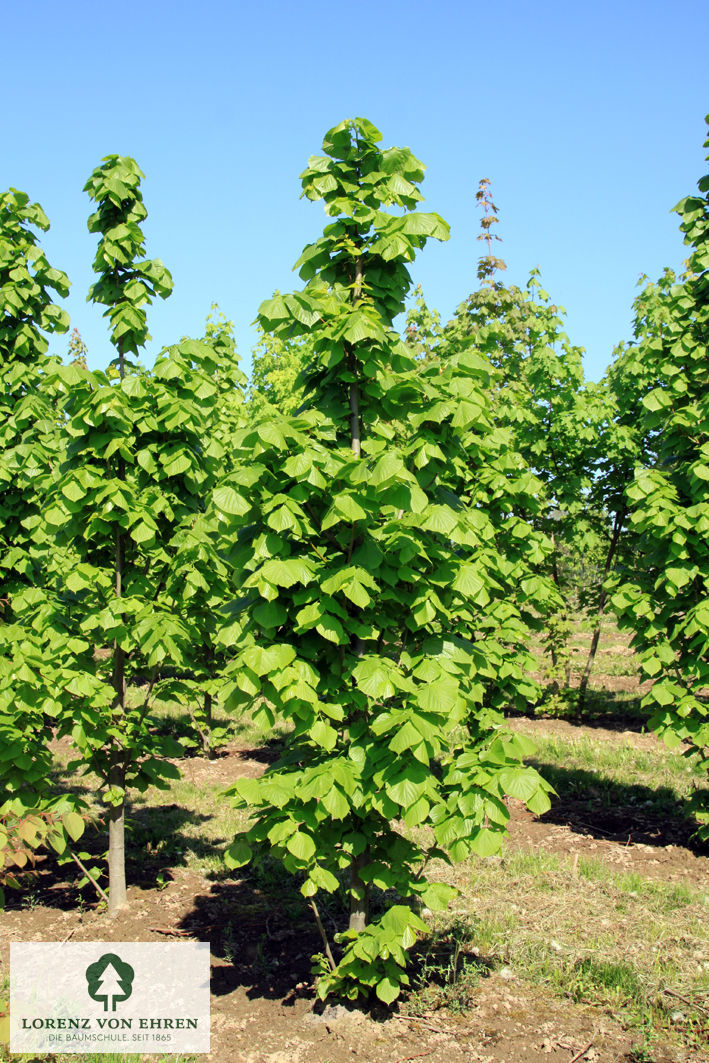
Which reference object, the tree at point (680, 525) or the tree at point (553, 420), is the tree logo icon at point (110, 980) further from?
the tree at point (553, 420)

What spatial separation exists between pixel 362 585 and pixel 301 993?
2.76 metres

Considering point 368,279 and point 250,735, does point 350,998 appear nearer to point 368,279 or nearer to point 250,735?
point 368,279

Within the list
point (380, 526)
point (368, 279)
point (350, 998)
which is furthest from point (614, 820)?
point (368, 279)

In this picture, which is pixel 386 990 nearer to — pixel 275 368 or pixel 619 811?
pixel 619 811

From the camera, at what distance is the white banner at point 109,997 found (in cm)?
420

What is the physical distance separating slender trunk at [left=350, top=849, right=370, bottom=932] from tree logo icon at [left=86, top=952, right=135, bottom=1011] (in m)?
1.60

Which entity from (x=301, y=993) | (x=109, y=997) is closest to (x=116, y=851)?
(x=109, y=997)

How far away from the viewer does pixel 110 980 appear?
484cm

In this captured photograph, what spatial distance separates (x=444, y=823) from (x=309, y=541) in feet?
5.27

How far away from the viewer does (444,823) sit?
3832mm

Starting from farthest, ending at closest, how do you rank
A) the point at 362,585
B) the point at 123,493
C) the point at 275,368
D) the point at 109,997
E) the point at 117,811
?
the point at 275,368
the point at 117,811
the point at 123,493
the point at 109,997
the point at 362,585

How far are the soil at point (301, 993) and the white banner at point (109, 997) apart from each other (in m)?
0.16

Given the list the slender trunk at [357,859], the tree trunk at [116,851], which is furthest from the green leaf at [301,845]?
the tree trunk at [116,851]

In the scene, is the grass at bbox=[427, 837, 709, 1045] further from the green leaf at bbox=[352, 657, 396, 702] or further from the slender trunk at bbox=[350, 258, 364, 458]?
the slender trunk at bbox=[350, 258, 364, 458]
